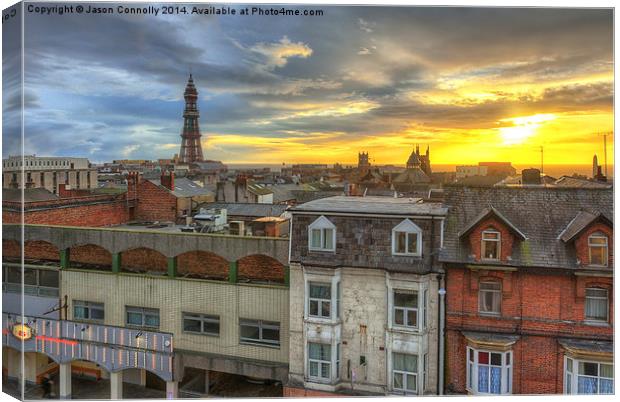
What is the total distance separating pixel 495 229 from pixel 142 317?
999 centimetres

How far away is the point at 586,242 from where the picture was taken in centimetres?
1330

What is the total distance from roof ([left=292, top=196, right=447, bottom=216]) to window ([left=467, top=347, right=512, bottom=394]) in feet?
11.9

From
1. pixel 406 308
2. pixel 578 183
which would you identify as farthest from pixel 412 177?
pixel 406 308

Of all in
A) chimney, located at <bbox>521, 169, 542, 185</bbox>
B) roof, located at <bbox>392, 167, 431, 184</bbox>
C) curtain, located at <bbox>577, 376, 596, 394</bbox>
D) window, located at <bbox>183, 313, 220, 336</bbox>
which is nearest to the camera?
curtain, located at <bbox>577, 376, 596, 394</bbox>

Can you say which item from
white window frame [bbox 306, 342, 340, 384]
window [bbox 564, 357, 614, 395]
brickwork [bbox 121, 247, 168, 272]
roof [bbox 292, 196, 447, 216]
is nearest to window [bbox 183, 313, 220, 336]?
brickwork [bbox 121, 247, 168, 272]

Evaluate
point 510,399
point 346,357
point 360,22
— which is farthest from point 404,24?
point 510,399

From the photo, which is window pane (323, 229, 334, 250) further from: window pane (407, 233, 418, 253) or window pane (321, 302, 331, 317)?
window pane (407, 233, 418, 253)

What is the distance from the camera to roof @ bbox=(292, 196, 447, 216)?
46.3 ft

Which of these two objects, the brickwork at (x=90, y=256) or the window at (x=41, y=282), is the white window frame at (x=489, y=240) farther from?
the window at (x=41, y=282)

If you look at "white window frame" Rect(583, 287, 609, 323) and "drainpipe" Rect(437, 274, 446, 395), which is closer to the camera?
"white window frame" Rect(583, 287, 609, 323)

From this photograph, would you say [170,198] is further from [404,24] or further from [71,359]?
[404,24]

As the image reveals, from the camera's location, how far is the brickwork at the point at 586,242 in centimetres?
1324

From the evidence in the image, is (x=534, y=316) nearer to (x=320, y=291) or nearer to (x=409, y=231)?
(x=409, y=231)

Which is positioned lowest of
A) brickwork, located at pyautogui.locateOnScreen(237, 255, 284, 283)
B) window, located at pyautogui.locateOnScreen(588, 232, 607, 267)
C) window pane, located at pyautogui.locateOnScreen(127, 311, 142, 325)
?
window pane, located at pyautogui.locateOnScreen(127, 311, 142, 325)
